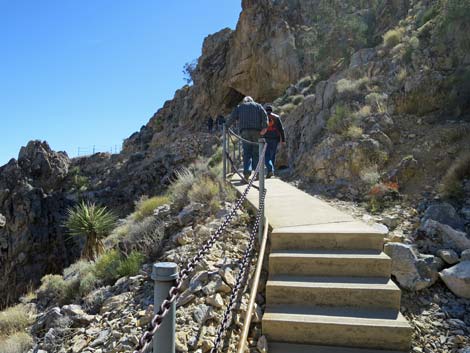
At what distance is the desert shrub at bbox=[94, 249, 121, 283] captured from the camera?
5844 mm

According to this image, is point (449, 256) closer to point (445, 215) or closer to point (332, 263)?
point (445, 215)

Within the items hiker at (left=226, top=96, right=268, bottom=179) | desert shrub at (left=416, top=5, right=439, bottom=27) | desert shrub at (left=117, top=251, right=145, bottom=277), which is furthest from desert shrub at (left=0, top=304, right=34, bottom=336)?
desert shrub at (left=416, top=5, right=439, bottom=27)

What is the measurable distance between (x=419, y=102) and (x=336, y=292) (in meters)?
8.31

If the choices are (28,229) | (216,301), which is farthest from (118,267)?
(28,229)

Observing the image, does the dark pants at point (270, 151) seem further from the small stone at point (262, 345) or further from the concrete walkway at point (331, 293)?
the small stone at point (262, 345)

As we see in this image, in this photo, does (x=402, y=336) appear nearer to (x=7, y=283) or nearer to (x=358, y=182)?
(x=358, y=182)

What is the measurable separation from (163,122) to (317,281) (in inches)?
1577

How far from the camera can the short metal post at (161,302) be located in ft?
5.08

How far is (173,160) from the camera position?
2409 centimetres

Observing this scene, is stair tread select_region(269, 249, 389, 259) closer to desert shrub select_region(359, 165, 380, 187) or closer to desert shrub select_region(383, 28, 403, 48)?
desert shrub select_region(359, 165, 380, 187)

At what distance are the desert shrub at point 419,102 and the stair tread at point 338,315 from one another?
799cm

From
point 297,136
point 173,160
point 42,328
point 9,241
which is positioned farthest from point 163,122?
point 42,328

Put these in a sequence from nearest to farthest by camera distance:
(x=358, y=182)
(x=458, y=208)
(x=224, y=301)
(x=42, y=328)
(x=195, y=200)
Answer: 1. (x=224, y=301)
2. (x=42, y=328)
3. (x=458, y=208)
4. (x=195, y=200)
5. (x=358, y=182)

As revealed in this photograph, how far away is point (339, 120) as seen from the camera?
1076 centimetres
